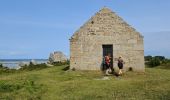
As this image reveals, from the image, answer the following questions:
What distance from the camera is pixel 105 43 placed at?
114 ft

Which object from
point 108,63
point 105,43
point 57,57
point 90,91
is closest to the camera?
point 90,91

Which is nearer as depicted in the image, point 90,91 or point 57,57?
point 90,91

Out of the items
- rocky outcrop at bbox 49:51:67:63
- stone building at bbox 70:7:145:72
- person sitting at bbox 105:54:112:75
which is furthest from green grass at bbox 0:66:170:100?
rocky outcrop at bbox 49:51:67:63

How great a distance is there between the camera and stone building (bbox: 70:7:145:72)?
3459 cm

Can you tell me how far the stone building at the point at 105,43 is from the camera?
113 feet

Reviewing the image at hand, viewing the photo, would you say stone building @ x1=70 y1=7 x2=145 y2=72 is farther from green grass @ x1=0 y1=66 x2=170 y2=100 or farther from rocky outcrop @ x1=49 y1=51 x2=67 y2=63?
rocky outcrop @ x1=49 y1=51 x2=67 y2=63

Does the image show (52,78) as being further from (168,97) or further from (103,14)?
(168,97)

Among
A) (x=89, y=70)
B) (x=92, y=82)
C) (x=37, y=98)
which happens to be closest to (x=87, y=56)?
(x=89, y=70)

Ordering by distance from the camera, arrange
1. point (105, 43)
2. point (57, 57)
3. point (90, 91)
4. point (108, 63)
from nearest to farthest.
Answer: point (90, 91) → point (108, 63) → point (105, 43) → point (57, 57)

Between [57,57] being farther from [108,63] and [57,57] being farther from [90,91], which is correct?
[90,91]

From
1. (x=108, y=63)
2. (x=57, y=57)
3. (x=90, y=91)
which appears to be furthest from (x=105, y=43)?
(x=57, y=57)

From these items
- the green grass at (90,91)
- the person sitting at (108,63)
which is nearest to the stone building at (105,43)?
the person sitting at (108,63)

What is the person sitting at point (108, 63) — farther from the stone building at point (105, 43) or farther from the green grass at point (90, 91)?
the green grass at point (90, 91)

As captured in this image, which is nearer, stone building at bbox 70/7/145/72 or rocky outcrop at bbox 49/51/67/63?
stone building at bbox 70/7/145/72
